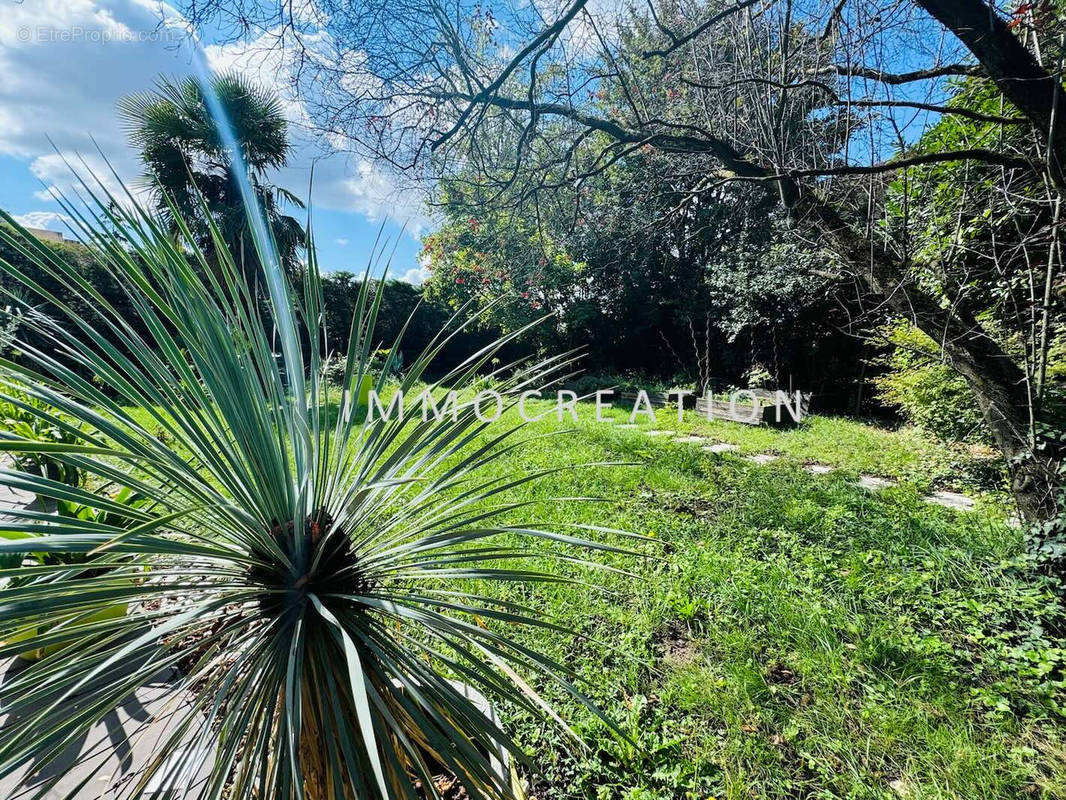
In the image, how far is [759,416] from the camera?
A: 5.92m

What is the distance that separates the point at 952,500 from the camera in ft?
10.5

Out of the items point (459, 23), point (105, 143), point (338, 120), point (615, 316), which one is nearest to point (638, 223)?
point (459, 23)

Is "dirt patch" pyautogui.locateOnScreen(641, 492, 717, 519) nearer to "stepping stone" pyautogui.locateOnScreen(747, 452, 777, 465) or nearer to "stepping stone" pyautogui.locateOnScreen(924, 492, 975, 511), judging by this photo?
"stepping stone" pyautogui.locateOnScreen(747, 452, 777, 465)

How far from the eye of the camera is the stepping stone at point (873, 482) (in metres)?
3.46

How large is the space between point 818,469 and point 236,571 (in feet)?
15.0

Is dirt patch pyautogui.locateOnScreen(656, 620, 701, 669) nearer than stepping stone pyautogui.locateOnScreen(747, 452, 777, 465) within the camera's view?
Yes

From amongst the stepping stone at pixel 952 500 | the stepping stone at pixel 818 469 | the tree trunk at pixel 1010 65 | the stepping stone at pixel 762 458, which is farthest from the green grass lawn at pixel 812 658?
the tree trunk at pixel 1010 65

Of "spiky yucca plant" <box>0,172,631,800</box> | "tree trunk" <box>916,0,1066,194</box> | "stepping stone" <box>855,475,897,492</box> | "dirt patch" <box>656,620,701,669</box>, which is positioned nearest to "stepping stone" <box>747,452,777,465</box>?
"stepping stone" <box>855,475,897,492</box>

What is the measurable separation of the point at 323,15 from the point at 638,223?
8.34 ft

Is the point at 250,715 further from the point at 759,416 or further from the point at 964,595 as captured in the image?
the point at 759,416

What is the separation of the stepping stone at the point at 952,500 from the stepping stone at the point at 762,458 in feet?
3.94

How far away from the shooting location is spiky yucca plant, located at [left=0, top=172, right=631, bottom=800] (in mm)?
610

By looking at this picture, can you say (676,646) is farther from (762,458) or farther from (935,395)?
(935,395)

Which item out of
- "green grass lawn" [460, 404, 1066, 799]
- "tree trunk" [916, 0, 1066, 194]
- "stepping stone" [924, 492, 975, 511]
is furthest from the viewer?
"stepping stone" [924, 492, 975, 511]
